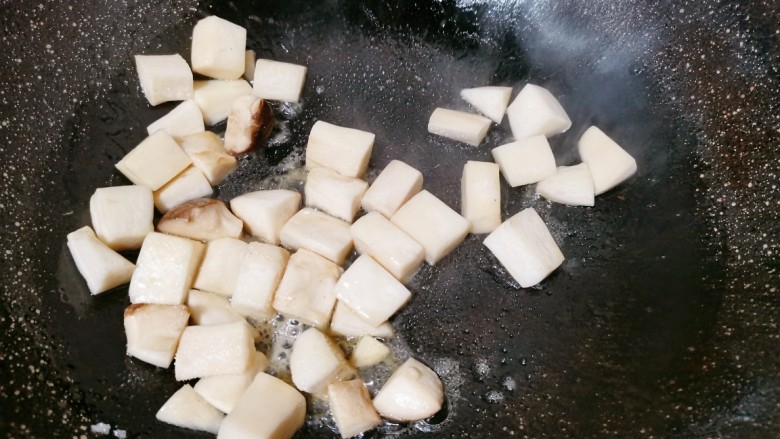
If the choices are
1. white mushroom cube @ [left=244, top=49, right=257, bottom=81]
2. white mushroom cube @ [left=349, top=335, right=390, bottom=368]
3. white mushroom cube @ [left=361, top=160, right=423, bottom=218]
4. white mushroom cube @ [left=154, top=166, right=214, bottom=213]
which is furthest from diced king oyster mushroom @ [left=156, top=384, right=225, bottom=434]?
white mushroom cube @ [left=244, top=49, right=257, bottom=81]

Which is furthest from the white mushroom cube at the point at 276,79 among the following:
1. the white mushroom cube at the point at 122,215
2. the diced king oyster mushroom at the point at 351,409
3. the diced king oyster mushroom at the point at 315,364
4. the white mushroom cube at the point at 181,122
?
the diced king oyster mushroom at the point at 351,409

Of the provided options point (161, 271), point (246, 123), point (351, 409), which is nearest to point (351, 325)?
point (351, 409)

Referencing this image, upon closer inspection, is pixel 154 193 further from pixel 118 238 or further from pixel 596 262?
pixel 596 262

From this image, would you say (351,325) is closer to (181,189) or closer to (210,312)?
(210,312)

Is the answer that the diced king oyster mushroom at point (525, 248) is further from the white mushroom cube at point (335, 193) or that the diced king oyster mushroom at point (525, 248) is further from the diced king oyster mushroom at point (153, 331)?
the diced king oyster mushroom at point (153, 331)

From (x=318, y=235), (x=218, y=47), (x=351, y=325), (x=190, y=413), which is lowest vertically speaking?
(x=190, y=413)
